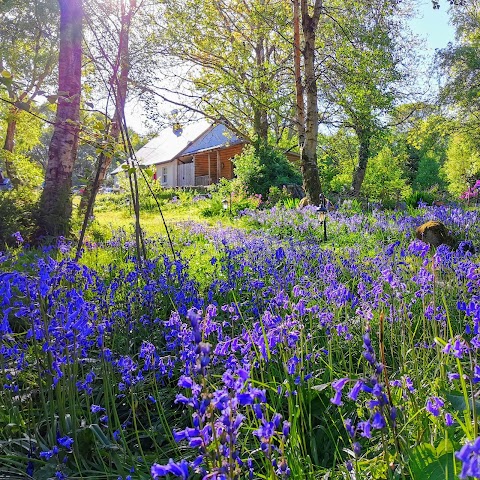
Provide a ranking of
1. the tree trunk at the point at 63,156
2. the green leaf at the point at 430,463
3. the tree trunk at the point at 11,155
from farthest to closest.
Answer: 1. the tree trunk at the point at 11,155
2. the tree trunk at the point at 63,156
3. the green leaf at the point at 430,463

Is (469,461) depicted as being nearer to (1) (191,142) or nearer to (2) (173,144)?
(1) (191,142)

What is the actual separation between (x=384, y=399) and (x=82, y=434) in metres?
1.49

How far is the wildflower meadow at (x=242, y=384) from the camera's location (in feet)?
4.05

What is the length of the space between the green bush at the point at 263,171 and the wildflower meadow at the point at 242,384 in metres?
14.4

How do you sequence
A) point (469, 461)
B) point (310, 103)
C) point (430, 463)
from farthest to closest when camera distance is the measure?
point (310, 103) < point (430, 463) < point (469, 461)

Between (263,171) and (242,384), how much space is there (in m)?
18.3

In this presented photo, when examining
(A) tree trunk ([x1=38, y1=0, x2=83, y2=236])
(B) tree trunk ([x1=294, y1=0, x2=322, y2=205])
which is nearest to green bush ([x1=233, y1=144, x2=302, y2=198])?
(B) tree trunk ([x1=294, y1=0, x2=322, y2=205])

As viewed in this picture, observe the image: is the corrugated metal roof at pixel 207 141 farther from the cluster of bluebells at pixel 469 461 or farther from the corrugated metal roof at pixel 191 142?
the cluster of bluebells at pixel 469 461

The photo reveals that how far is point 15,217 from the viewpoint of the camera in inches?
286

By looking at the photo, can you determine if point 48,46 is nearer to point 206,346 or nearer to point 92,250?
point 92,250

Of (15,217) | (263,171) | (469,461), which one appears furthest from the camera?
(263,171)

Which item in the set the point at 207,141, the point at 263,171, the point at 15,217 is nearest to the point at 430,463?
the point at 15,217

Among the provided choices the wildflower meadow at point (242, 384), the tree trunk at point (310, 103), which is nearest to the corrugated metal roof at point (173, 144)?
the tree trunk at point (310, 103)

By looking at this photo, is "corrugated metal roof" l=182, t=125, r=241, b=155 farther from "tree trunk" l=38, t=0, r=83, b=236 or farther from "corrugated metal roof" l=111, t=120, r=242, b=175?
"tree trunk" l=38, t=0, r=83, b=236
